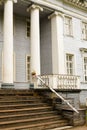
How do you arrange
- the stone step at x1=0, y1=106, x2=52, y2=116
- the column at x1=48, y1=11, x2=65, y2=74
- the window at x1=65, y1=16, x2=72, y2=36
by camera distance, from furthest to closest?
the window at x1=65, y1=16, x2=72, y2=36 → the column at x1=48, y1=11, x2=65, y2=74 → the stone step at x1=0, y1=106, x2=52, y2=116

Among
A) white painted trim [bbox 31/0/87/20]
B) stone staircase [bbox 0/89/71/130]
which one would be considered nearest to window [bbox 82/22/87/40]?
white painted trim [bbox 31/0/87/20]

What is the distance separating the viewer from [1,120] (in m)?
10.6

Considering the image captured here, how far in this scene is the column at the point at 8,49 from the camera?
1632 centimetres

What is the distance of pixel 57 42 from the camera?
2012cm

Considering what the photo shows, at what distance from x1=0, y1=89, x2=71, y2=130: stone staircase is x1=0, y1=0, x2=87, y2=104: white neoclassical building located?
2.24 meters

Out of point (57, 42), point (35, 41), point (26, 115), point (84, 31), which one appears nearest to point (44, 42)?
point (57, 42)

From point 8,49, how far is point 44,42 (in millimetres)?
5578

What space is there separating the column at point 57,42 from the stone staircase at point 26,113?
5.56m

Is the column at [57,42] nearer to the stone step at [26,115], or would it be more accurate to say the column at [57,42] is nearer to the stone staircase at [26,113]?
the stone staircase at [26,113]

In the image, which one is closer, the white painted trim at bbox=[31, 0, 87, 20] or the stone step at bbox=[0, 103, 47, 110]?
the stone step at bbox=[0, 103, 47, 110]

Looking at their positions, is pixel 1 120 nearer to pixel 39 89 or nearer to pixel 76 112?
pixel 76 112

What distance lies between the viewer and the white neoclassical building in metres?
16.7

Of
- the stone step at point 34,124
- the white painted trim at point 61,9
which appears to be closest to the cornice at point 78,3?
the white painted trim at point 61,9

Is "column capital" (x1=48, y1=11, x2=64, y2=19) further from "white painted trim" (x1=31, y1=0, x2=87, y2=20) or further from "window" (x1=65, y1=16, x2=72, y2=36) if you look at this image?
"window" (x1=65, y1=16, x2=72, y2=36)
